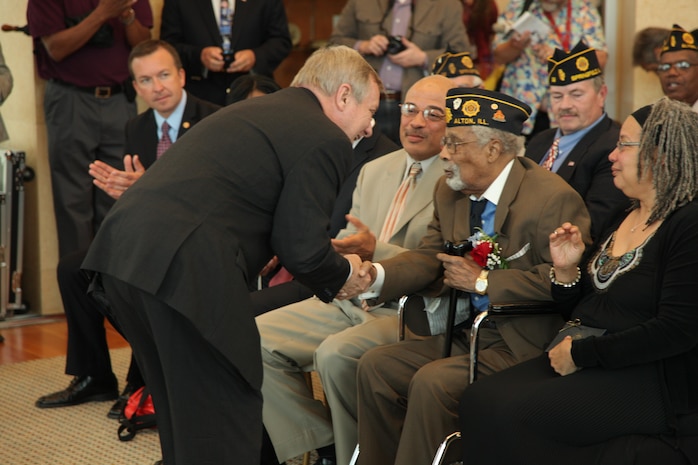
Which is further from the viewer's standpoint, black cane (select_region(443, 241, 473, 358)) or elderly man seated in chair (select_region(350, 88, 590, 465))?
black cane (select_region(443, 241, 473, 358))

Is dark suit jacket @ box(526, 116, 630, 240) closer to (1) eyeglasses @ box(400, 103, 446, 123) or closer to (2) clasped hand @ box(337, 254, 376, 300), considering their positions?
(1) eyeglasses @ box(400, 103, 446, 123)

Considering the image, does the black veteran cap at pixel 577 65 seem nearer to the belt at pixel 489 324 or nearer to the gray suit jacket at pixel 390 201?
the gray suit jacket at pixel 390 201

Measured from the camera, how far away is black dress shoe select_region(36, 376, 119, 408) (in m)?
4.24

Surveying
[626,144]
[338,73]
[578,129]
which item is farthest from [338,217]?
[626,144]

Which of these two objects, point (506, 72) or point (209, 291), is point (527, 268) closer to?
point (209, 291)

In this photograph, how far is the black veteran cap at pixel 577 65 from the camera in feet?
12.7

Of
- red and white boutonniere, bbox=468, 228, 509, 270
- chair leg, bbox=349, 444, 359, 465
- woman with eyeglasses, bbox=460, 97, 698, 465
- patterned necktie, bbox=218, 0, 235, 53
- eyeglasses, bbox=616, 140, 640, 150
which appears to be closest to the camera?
woman with eyeglasses, bbox=460, 97, 698, 465

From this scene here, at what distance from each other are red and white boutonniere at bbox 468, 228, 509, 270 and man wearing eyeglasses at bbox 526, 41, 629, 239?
2.43ft

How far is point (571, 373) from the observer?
8.50 feet

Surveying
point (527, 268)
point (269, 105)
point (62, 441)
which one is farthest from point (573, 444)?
point (62, 441)

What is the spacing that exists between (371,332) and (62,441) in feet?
4.73

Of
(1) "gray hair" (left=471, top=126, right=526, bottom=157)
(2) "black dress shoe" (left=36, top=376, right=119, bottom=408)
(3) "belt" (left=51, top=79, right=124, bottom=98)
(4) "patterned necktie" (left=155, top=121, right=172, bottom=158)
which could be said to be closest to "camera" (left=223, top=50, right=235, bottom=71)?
(3) "belt" (left=51, top=79, right=124, bottom=98)

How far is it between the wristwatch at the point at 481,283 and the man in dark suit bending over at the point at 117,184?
1683 millimetres

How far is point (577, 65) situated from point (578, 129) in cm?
27
